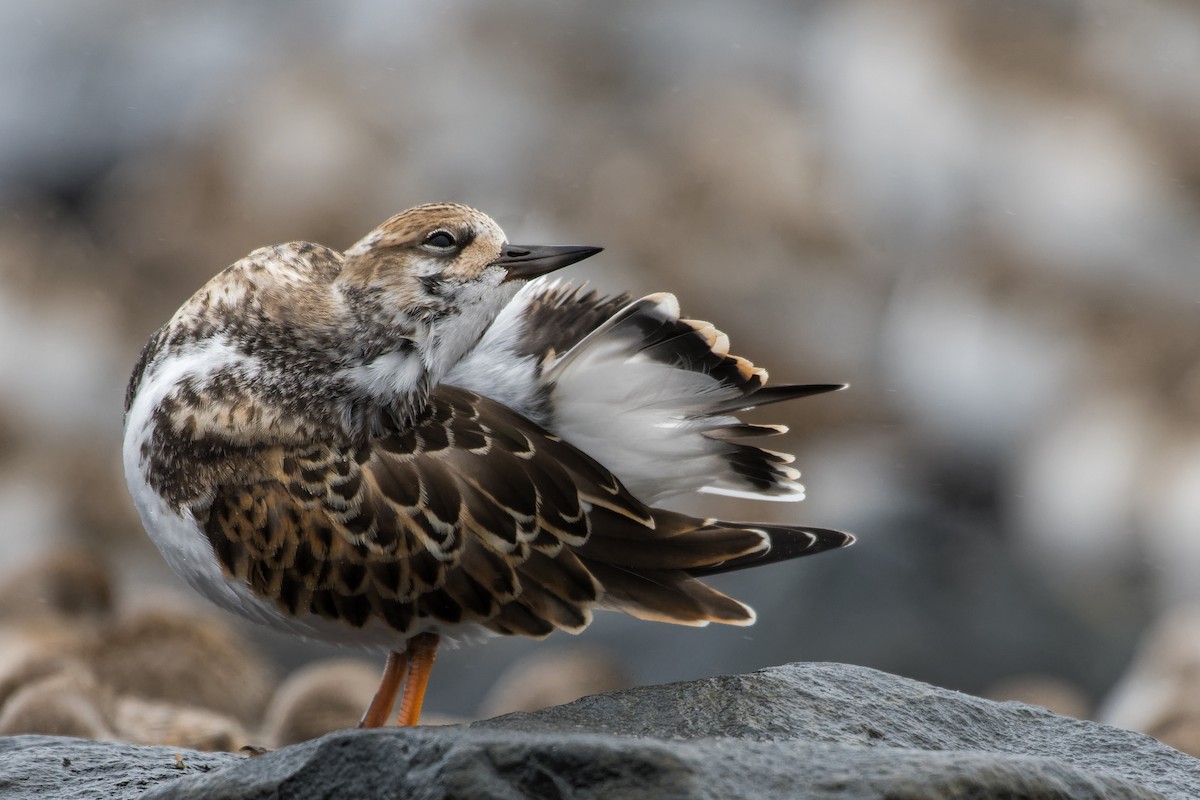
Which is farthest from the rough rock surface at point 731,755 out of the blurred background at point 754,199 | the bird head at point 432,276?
the blurred background at point 754,199

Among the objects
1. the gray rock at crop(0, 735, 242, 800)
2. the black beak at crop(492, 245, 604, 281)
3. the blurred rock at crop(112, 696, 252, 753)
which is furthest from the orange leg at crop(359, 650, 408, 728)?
the blurred rock at crop(112, 696, 252, 753)

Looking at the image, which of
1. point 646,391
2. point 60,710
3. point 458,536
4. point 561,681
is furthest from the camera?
point 561,681

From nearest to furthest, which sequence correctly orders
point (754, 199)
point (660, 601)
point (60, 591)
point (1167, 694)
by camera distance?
point (660, 601), point (1167, 694), point (60, 591), point (754, 199)

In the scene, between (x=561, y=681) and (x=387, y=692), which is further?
(x=561, y=681)

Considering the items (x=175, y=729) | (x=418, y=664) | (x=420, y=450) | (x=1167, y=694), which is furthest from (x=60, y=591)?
(x=1167, y=694)

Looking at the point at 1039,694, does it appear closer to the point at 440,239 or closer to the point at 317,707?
the point at 317,707

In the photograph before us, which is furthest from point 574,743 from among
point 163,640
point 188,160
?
point 188,160

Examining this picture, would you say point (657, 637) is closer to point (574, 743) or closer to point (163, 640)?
point (163, 640)

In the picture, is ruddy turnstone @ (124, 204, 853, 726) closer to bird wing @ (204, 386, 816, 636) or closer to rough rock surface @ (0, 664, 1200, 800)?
bird wing @ (204, 386, 816, 636)
